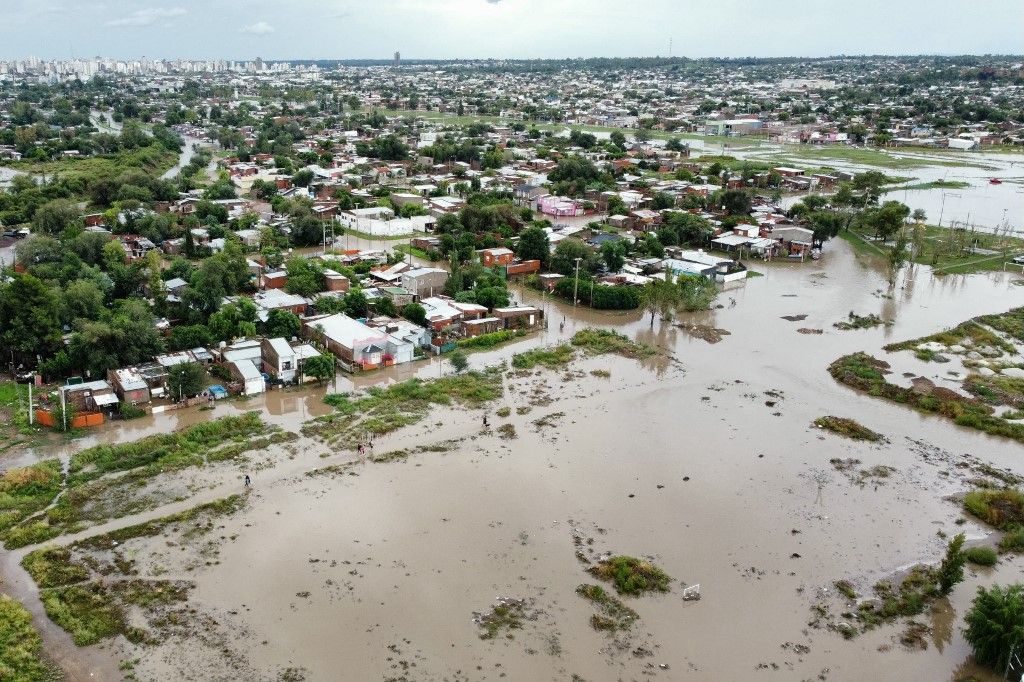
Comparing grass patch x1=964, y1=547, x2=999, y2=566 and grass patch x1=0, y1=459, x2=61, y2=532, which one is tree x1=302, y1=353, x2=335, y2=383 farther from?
grass patch x1=964, y1=547, x2=999, y2=566

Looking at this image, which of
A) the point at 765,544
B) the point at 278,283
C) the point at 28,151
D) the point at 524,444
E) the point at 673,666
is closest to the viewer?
the point at 673,666

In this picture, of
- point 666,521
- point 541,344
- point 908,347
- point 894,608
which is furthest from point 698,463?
point 908,347

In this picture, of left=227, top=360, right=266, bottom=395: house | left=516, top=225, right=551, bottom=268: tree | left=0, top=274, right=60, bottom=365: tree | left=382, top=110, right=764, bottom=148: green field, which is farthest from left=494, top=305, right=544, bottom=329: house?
left=382, top=110, right=764, bottom=148: green field

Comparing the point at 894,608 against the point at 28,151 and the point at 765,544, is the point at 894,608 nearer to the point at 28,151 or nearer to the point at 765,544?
the point at 765,544

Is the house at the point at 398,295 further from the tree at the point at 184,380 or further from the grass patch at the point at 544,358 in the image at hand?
the tree at the point at 184,380

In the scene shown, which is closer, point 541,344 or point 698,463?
point 698,463

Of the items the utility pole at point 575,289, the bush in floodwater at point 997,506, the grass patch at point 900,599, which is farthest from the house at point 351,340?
the bush in floodwater at point 997,506
